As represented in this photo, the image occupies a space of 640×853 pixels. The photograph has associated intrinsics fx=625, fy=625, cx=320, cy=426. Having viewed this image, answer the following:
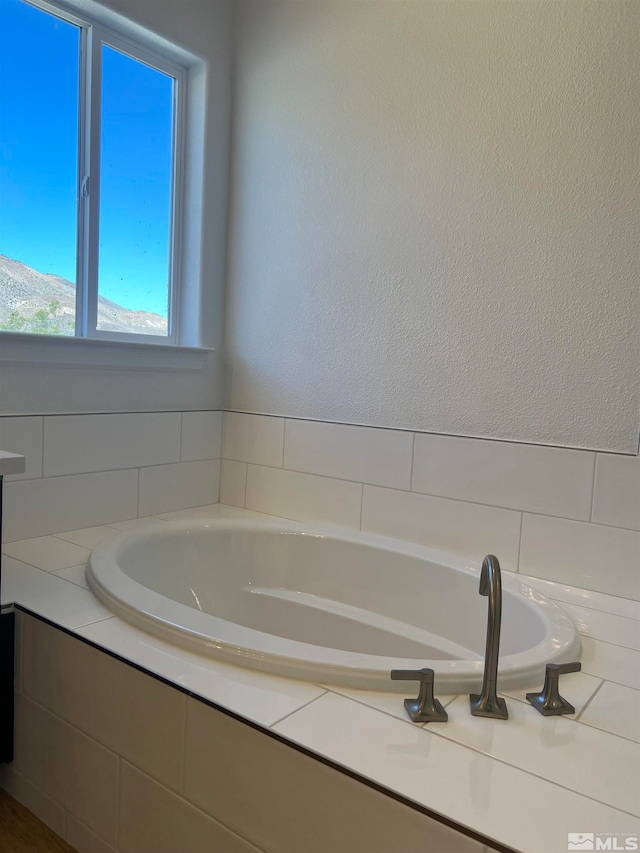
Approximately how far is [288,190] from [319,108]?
31cm

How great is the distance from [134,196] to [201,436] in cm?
97

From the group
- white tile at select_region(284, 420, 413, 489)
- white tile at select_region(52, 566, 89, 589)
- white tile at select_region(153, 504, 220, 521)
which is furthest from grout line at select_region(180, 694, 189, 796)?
white tile at select_region(153, 504, 220, 521)

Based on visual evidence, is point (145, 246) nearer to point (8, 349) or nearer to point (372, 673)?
point (8, 349)

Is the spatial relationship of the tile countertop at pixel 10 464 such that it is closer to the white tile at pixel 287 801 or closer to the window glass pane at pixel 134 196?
the white tile at pixel 287 801

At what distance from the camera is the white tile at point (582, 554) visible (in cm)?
170

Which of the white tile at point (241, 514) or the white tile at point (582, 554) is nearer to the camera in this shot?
Answer: the white tile at point (582, 554)

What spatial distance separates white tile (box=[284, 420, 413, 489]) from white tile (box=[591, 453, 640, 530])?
601 mm

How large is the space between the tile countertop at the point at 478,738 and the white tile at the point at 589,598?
0.56ft

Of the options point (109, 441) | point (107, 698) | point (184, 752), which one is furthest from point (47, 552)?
point (184, 752)

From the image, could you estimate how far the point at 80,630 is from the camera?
136 centimetres

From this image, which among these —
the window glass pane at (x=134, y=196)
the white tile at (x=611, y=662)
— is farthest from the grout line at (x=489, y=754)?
the window glass pane at (x=134, y=196)

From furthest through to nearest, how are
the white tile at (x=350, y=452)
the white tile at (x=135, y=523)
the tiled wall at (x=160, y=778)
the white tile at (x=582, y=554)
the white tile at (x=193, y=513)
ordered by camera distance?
the white tile at (x=193, y=513)
the white tile at (x=135, y=523)
the white tile at (x=350, y=452)
the white tile at (x=582, y=554)
the tiled wall at (x=160, y=778)

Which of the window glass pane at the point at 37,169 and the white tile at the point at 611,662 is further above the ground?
the window glass pane at the point at 37,169

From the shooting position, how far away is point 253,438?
101 inches
